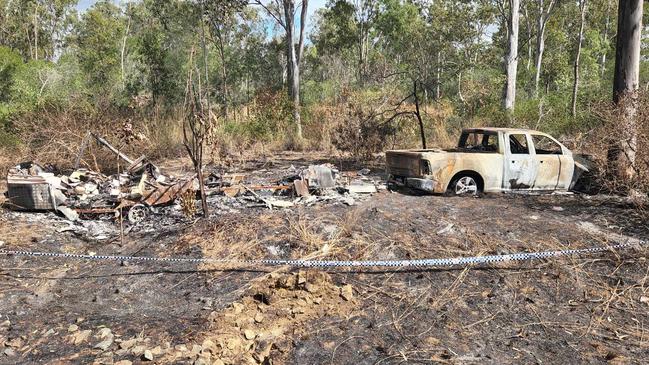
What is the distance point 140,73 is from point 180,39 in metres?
2.53

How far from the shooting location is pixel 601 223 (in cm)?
667

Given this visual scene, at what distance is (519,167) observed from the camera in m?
8.58

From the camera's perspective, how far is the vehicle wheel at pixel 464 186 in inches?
332

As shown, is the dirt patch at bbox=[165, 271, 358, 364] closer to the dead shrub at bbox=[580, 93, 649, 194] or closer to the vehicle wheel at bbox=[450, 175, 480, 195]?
the vehicle wheel at bbox=[450, 175, 480, 195]

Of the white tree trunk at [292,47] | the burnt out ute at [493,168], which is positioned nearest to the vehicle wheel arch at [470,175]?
the burnt out ute at [493,168]

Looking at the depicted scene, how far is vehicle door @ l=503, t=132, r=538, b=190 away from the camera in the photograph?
28.0 feet

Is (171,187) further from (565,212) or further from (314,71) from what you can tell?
(314,71)

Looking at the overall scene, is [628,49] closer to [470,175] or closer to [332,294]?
[470,175]

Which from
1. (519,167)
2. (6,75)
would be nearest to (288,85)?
(6,75)

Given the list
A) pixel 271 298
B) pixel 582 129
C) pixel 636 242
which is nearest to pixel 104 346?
pixel 271 298

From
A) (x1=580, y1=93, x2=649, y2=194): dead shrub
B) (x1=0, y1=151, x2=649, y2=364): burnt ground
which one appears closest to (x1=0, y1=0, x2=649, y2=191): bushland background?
(x1=580, y1=93, x2=649, y2=194): dead shrub

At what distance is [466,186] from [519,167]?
1107mm

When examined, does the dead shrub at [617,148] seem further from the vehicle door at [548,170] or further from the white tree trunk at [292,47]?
the white tree trunk at [292,47]

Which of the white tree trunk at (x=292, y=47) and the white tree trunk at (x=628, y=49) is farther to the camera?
the white tree trunk at (x=292, y=47)
